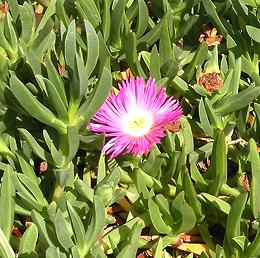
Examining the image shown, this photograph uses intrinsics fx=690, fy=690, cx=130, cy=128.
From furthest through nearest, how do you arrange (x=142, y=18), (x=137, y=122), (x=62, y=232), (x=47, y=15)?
(x=47, y=15) → (x=142, y=18) → (x=137, y=122) → (x=62, y=232)

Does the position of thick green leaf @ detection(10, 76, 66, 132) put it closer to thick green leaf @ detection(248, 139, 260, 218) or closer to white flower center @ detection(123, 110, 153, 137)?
white flower center @ detection(123, 110, 153, 137)

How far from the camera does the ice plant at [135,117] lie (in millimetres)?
1068

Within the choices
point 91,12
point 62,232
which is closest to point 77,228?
point 62,232

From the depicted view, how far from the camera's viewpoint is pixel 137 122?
1.12 metres

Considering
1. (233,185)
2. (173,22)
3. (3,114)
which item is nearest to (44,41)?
(3,114)

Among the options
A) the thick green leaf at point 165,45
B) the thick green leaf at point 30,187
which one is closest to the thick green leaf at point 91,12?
the thick green leaf at point 165,45

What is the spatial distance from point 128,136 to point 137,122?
0.11 feet

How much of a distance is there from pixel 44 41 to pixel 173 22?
27 cm

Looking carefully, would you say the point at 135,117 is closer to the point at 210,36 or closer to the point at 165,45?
the point at 165,45

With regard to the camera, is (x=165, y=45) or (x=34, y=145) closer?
(x=34, y=145)

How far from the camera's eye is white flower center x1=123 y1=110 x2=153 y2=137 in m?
1.10

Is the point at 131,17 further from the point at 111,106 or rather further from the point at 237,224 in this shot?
the point at 237,224

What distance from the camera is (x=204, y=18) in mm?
1349

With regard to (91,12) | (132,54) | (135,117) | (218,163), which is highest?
(91,12)
